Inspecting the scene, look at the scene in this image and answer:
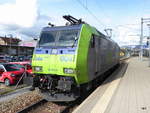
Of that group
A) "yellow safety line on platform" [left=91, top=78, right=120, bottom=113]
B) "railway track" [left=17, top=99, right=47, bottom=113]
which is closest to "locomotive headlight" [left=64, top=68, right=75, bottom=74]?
"yellow safety line on platform" [left=91, top=78, right=120, bottom=113]

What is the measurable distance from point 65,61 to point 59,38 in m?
1.29

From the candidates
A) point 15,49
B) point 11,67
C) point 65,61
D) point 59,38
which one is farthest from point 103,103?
point 15,49

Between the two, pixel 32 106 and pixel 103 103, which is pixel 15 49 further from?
pixel 103 103

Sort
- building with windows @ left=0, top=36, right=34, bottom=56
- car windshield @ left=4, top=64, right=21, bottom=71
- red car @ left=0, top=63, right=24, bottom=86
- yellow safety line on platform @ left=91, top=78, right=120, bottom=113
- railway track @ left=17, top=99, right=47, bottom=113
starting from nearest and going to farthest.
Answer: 1. yellow safety line on platform @ left=91, top=78, right=120, bottom=113
2. railway track @ left=17, top=99, right=47, bottom=113
3. red car @ left=0, top=63, right=24, bottom=86
4. car windshield @ left=4, top=64, right=21, bottom=71
5. building with windows @ left=0, top=36, right=34, bottom=56

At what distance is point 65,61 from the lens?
22.2ft

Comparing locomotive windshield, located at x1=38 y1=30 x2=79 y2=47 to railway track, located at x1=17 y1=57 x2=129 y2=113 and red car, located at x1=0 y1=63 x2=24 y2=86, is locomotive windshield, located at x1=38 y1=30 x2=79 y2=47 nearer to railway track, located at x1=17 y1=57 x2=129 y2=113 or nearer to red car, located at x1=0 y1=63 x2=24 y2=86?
railway track, located at x1=17 y1=57 x2=129 y2=113

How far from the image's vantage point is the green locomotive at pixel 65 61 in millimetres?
6629

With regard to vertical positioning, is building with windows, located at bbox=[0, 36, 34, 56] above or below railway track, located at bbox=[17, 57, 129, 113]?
above

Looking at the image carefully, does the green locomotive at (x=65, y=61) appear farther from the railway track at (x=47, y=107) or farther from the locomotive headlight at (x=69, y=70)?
the railway track at (x=47, y=107)

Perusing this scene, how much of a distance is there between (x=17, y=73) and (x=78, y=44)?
6.52 metres

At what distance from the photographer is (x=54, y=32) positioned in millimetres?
7844

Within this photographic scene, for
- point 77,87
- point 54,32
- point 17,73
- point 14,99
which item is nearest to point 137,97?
point 77,87

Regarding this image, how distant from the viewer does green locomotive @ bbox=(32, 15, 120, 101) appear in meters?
6.63

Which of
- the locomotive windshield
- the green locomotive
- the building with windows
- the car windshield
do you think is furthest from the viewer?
the building with windows
